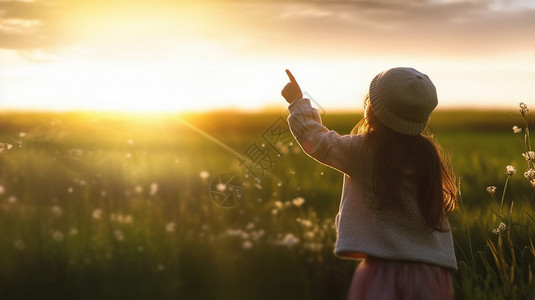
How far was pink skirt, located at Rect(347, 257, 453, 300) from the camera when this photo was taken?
3.59 m

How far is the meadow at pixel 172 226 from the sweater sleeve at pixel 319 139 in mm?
798

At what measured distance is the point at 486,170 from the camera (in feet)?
24.0

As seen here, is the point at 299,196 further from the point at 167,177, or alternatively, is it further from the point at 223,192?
the point at 167,177

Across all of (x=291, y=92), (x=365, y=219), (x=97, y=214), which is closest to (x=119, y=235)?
(x=97, y=214)

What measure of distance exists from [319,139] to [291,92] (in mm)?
395

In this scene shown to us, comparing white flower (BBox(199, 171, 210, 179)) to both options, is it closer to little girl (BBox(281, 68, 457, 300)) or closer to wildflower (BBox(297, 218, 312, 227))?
wildflower (BBox(297, 218, 312, 227))

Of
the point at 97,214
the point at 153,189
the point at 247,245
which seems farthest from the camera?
the point at 153,189

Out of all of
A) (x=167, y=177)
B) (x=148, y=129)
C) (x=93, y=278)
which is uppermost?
(x=148, y=129)

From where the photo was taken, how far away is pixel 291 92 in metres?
3.92

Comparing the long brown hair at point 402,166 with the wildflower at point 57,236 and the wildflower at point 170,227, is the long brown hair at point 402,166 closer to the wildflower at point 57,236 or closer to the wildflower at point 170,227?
the wildflower at point 170,227

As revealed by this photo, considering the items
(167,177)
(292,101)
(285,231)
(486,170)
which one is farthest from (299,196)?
(486,170)

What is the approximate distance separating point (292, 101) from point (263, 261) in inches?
45.6

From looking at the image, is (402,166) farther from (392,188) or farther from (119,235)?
(119,235)

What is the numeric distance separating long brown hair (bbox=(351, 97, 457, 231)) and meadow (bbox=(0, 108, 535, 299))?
527mm
